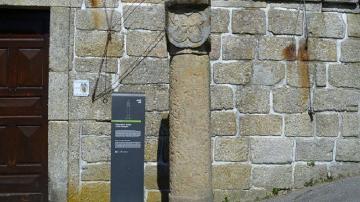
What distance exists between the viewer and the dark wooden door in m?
6.89

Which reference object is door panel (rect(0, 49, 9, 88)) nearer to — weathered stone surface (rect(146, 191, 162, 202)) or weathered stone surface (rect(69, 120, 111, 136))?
weathered stone surface (rect(69, 120, 111, 136))

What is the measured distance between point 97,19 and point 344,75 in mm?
3025

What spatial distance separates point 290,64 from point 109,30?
2.18 meters

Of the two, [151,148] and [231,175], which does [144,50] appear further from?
[231,175]

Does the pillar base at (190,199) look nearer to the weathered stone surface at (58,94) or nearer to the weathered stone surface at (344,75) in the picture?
the weathered stone surface at (58,94)

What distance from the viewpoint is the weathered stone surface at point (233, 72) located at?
6.89 meters

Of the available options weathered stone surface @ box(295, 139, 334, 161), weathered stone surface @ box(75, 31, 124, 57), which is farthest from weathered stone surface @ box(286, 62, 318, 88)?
weathered stone surface @ box(75, 31, 124, 57)

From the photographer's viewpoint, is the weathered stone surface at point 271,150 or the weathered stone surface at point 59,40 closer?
the weathered stone surface at point 59,40

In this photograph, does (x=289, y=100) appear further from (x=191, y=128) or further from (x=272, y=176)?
(x=191, y=128)

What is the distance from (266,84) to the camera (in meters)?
6.94

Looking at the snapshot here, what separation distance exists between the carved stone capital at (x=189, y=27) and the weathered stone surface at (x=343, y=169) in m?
2.65

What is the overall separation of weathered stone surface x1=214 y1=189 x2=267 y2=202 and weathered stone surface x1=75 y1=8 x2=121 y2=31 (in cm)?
227

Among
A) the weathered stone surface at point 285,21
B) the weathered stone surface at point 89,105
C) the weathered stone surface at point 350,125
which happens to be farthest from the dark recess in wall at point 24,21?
the weathered stone surface at point 350,125

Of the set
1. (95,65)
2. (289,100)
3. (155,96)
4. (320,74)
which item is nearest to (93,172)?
(155,96)
